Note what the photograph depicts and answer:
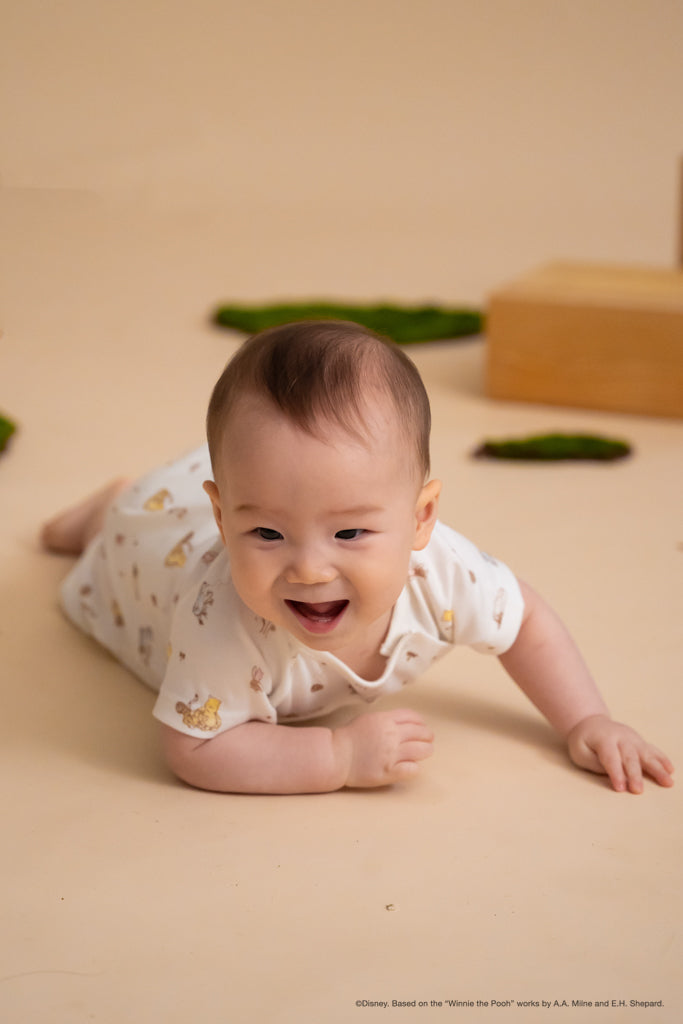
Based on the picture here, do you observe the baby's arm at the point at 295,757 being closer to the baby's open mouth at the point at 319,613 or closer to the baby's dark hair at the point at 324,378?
the baby's open mouth at the point at 319,613

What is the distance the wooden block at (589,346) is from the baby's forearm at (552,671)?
3.72ft

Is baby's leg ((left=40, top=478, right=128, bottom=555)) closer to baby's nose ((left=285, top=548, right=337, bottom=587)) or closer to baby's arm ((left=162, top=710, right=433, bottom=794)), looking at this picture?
baby's arm ((left=162, top=710, right=433, bottom=794))

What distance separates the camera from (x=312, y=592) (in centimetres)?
96

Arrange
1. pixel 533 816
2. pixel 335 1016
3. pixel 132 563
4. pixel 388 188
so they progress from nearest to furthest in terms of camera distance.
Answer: pixel 335 1016 → pixel 533 816 → pixel 132 563 → pixel 388 188

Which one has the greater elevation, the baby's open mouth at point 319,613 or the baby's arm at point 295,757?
the baby's open mouth at point 319,613

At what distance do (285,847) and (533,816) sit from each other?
231 millimetres

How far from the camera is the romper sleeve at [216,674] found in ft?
3.51

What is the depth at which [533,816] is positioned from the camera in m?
1.08

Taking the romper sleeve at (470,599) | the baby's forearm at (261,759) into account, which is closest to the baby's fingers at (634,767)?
the romper sleeve at (470,599)

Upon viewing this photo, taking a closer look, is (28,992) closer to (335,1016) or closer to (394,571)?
(335,1016)

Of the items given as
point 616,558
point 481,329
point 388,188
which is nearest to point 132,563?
point 616,558

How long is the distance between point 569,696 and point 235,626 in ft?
1.15

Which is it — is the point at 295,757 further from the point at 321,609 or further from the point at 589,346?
the point at 589,346

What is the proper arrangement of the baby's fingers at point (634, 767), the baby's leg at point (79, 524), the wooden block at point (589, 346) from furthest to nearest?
the wooden block at point (589, 346) → the baby's leg at point (79, 524) → the baby's fingers at point (634, 767)
